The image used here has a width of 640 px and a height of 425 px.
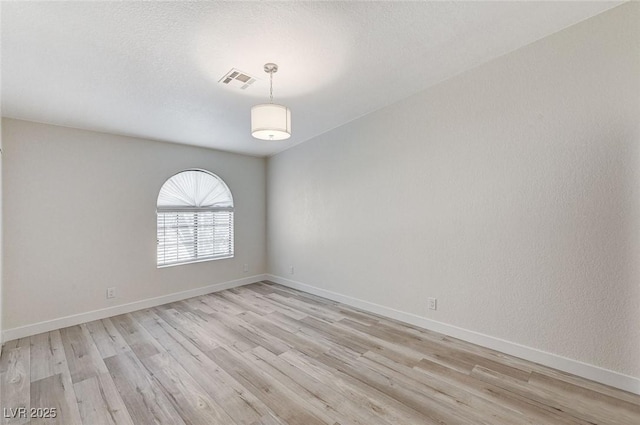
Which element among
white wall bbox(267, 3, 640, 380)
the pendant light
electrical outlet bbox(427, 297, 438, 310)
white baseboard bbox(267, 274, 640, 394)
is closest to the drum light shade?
the pendant light

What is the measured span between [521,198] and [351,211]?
1905mm

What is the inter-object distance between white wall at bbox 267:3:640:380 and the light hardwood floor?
373 mm

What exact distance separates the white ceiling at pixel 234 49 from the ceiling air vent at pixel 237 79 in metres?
0.06

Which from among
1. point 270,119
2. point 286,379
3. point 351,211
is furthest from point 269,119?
point 286,379

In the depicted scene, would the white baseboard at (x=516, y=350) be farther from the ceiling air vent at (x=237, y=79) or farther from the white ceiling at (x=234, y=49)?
the ceiling air vent at (x=237, y=79)

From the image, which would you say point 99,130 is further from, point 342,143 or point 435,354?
point 435,354

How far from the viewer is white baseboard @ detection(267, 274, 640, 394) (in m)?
1.85

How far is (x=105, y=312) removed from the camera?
340cm

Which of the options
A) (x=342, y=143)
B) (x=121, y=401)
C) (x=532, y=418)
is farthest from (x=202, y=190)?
(x=532, y=418)

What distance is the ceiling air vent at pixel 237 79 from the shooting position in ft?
7.60

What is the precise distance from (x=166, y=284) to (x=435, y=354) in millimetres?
3777

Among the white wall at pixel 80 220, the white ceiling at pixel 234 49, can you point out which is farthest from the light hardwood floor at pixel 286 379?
the white ceiling at pixel 234 49

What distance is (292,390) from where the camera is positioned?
193 centimetres

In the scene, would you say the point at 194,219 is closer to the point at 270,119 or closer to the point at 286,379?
the point at 270,119
